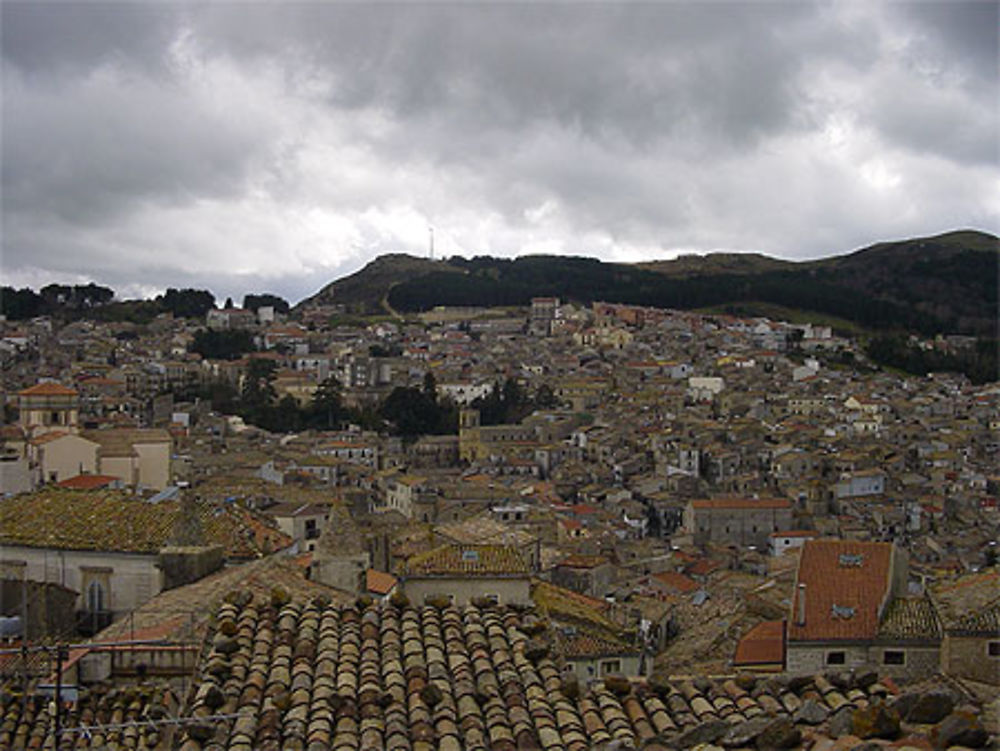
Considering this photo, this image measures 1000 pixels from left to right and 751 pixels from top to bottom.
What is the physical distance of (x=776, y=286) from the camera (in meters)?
140

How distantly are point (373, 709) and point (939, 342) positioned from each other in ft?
385

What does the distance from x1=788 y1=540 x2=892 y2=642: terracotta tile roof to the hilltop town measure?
0.05 m

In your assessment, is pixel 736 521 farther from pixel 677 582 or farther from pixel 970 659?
pixel 970 659

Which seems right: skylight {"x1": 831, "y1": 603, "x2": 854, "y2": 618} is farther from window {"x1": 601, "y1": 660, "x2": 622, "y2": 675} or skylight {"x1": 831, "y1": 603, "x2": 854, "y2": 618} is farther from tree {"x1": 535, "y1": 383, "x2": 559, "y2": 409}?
tree {"x1": 535, "y1": 383, "x2": 559, "y2": 409}

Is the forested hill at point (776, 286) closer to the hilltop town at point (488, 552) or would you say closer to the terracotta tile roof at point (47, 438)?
the hilltop town at point (488, 552)

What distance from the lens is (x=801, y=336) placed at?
4360 inches

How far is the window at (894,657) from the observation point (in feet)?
47.7

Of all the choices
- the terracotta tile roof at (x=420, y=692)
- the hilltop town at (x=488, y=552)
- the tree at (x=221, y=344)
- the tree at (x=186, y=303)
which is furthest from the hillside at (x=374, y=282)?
the terracotta tile roof at (x=420, y=692)

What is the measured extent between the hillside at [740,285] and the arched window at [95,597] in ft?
392

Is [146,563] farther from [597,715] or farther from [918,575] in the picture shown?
[918,575]

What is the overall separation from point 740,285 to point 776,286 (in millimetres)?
4283

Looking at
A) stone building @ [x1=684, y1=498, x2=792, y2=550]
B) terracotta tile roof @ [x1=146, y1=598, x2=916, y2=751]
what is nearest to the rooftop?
stone building @ [x1=684, y1=498, x2=792, y2=550]

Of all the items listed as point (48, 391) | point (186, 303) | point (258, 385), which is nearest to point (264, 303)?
point (186, 303)

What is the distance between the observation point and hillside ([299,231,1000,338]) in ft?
440
